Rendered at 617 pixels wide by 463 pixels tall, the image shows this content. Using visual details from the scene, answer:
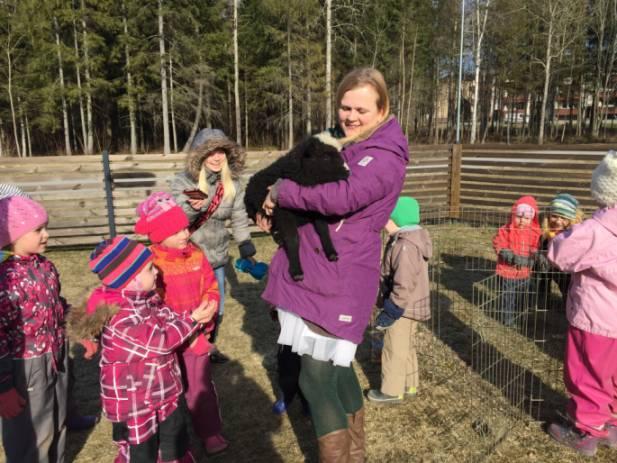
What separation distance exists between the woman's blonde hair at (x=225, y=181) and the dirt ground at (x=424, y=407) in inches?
38.4

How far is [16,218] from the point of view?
226 centimetres

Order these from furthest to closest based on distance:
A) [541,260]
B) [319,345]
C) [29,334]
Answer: [541,260] → [29,334] → [319,345]

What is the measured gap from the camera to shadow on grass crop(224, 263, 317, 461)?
2914mm

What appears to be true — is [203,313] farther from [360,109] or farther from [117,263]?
[360,109]

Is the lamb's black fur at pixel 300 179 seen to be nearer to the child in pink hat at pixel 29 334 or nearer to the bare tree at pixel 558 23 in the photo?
the child in pink hat at pixel 29 334

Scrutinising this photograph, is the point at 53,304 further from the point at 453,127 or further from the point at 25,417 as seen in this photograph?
the point at 453,127

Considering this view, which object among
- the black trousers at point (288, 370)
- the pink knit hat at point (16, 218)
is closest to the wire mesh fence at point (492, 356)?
the black trousers at point (288, 370)

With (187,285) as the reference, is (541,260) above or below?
below

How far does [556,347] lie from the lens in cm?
402

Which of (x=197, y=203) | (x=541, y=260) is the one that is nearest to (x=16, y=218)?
(x=197, y=203)

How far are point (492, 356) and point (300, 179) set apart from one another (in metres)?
2.87

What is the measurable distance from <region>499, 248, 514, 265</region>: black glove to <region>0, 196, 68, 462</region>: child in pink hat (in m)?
3.70

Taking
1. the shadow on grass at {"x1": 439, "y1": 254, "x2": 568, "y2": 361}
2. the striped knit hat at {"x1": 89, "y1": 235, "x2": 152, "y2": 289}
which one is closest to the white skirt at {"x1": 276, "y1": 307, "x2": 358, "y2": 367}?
the striped knit hat at {"x1": 89, "y1": 235, "x2": 152, "y2": 289}

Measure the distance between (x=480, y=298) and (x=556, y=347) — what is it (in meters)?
1.26
